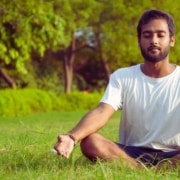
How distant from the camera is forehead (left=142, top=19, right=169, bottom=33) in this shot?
521 centimetres

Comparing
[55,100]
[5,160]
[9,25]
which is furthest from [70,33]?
[5,160]

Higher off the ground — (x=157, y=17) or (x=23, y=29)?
(x=157, y=17)

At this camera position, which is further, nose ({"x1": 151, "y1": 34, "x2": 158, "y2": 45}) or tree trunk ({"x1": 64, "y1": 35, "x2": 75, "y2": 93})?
tree trunk ({"x1": 64, "y1": 35, "x2": 75, "y2": 93})

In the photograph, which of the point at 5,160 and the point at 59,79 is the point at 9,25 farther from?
the point at 59,79

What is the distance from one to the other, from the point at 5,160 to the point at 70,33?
26594 millimetres

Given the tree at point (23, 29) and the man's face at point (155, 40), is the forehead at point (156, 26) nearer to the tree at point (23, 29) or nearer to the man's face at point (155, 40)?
the man's face at point (155, 40)

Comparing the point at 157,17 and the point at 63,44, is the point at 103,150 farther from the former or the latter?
the point at 63,44

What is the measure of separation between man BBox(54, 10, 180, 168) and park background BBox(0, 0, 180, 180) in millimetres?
254

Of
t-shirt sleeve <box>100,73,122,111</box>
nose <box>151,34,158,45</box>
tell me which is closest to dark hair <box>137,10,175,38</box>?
nose <box>151,34,158,45</box>

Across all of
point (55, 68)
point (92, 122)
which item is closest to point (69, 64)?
point (55, 68)

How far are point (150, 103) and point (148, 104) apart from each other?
2 centimetres

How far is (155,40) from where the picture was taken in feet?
16.9

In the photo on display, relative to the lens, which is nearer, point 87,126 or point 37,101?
point 87,126

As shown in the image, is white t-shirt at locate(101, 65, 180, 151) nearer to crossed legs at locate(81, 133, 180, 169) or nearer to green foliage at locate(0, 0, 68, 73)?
crossed legs at locate(81, 133, 180, 169)
